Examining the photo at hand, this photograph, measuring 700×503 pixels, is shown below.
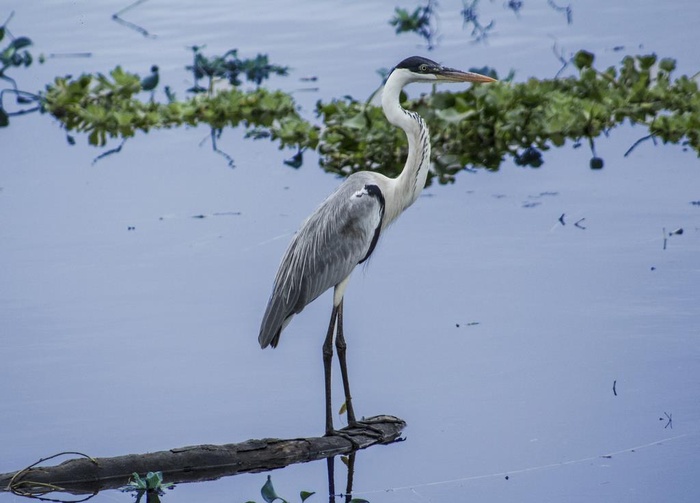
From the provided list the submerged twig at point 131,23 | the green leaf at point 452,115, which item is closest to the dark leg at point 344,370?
the green leaf at point 452,115

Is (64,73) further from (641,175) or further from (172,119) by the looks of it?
(641,175)

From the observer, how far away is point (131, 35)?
13758 millimetres

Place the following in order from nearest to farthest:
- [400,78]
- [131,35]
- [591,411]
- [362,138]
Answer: [591,411], [400,78], [362,138], [131,35]

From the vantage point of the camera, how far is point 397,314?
6742 millimetres

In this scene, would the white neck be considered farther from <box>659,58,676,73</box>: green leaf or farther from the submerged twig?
the submerged twig

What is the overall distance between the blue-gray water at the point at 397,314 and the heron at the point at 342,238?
37 centimetres

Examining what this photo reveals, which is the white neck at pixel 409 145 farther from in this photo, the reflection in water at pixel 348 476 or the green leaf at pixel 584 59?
the green leaf at pixel 584 59

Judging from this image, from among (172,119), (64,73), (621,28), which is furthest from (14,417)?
(621,28)

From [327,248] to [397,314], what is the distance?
3.55 ft

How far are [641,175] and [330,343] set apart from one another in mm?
3784

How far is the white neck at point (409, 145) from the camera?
A: 5.91 m

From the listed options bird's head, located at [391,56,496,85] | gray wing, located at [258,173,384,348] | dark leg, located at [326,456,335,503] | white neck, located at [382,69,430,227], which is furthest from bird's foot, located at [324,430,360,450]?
bird's head, located at [391,56,496,85]

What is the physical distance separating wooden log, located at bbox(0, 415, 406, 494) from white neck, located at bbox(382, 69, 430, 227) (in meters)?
1.24

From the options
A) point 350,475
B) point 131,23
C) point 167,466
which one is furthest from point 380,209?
point 131,23
